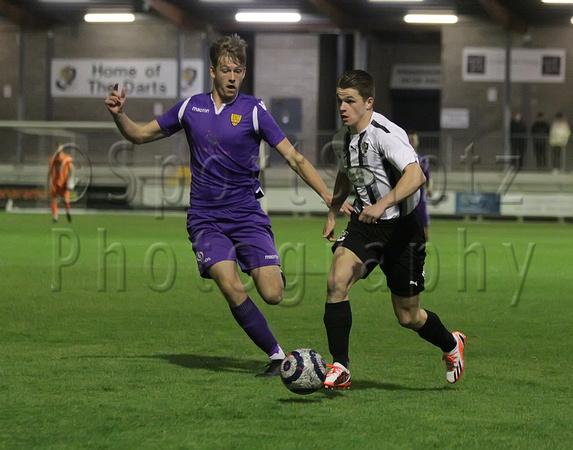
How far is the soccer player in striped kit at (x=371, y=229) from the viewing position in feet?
19.0

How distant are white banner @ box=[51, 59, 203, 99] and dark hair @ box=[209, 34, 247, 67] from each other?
27.7 meters

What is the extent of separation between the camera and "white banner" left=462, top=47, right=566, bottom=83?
105 ft

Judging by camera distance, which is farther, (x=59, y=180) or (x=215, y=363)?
(x=59, y=180)

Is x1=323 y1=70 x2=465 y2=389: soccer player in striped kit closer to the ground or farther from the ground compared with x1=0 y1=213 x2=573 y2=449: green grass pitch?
farther from the ground

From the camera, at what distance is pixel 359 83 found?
5.82 m

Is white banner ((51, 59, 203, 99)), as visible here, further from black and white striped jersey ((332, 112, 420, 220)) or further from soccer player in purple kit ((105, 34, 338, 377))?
black and white striped jersey ((332, 112, 420, 220))

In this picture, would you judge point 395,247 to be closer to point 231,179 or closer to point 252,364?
point 231,179

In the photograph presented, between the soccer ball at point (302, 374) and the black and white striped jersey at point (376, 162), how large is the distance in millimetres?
1028

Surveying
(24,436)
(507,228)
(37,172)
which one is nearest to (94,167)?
(37,172)

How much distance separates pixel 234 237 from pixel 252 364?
99cm

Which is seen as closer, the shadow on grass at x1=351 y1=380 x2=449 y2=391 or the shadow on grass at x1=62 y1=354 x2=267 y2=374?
the shadow on grass at x1=351 y1=380 x2=449 y2=391

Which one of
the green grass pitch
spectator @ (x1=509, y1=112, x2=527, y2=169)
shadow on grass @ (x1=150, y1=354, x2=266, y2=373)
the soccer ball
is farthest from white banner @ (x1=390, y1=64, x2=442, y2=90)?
the soccer ball

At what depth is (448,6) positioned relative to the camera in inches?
1259

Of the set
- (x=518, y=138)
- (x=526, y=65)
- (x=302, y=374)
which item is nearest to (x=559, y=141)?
(x=518, y=138)
